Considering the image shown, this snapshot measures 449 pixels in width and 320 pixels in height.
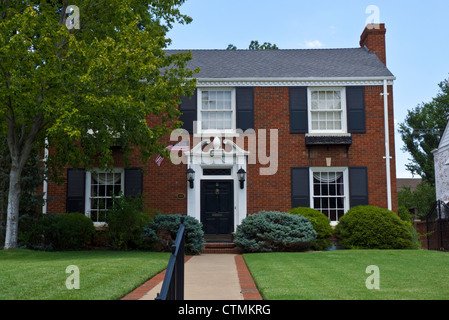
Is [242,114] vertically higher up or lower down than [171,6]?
lower down

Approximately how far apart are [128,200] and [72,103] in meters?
4.63

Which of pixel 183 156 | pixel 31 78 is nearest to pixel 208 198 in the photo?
pixel 183 156

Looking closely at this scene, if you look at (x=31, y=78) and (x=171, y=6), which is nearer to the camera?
(x=31, y=78)

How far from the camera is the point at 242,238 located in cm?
1449

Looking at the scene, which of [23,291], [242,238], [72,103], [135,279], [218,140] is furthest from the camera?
[218,140]

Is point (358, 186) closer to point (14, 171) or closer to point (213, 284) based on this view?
point (213, 284)

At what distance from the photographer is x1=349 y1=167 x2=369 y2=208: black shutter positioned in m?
16.3

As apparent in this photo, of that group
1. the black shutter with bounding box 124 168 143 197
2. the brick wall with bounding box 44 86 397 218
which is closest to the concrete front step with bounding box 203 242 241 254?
the brick wall with bounding box 44 86 397 218

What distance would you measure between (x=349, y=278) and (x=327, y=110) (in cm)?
948

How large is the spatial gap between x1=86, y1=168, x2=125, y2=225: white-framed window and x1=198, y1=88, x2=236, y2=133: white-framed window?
3.19 meters

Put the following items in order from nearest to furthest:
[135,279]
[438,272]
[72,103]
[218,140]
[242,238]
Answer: [135,279] → [438,272] → [72,103] → [242,238] → [218,140]

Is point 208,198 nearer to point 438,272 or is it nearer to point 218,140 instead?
point 218,140

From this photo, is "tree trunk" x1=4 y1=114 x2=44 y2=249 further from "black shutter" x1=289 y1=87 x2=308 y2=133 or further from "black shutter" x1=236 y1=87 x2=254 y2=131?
"black shutter" x1=289 y1=87 x2=308 y2=133

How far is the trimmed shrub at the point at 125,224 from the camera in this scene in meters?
14.3
